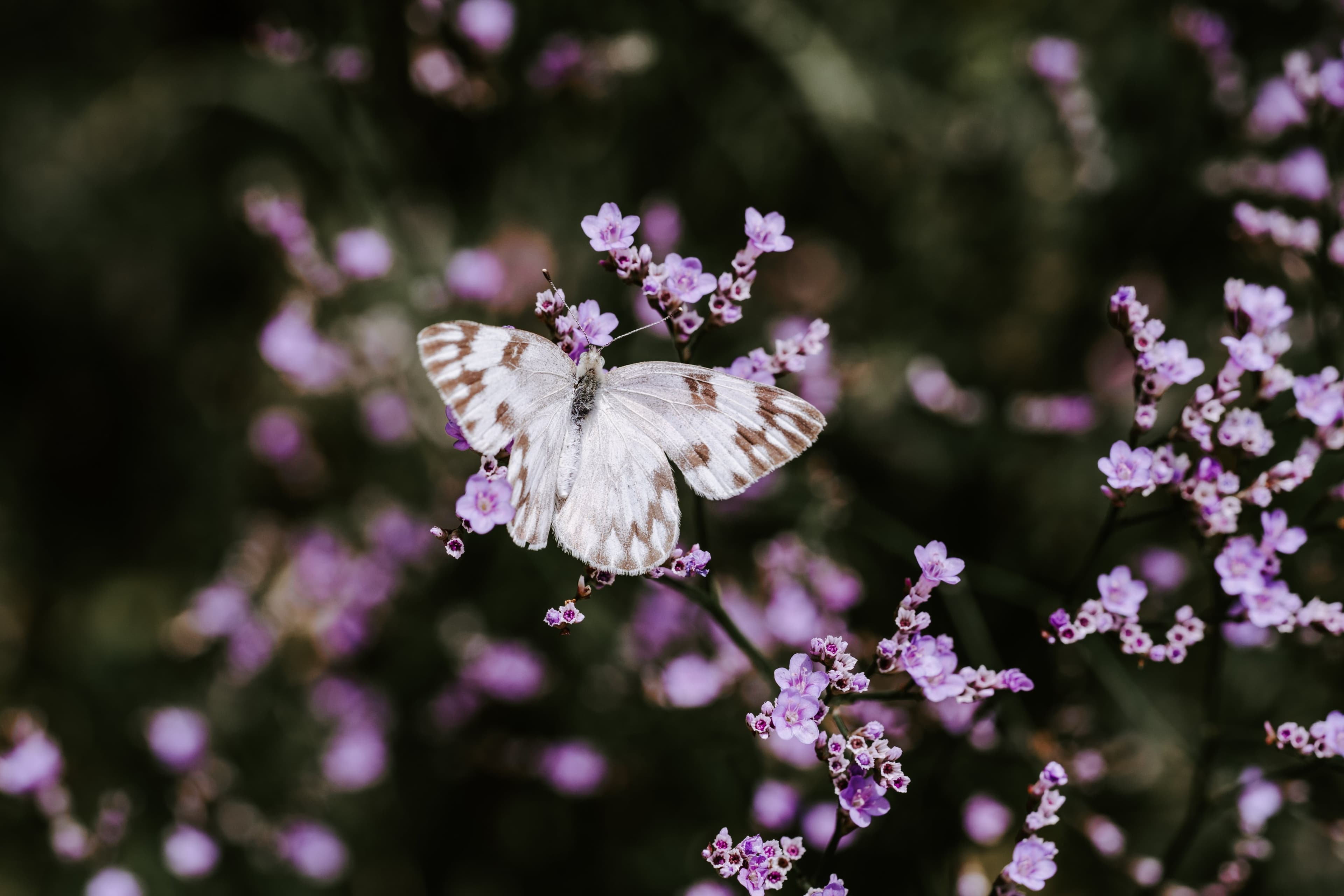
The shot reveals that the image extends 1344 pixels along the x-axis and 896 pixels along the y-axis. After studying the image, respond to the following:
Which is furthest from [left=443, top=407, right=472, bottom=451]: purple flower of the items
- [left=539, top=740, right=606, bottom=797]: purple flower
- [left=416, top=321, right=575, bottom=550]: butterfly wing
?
[left=539, top=740, right=606, bottom=797]: purple flower

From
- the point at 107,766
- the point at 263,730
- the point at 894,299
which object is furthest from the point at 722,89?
the point at 107,766

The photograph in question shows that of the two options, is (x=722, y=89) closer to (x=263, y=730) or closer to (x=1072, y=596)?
(x=1072, y=596)

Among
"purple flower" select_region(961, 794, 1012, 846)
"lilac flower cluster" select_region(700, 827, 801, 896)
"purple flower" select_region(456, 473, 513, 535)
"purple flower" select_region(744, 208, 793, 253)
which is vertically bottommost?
"purple flower" select_region(961, 794, 1012, 846)

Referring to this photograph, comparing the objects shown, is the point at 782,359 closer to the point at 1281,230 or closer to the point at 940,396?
the point at 940,396

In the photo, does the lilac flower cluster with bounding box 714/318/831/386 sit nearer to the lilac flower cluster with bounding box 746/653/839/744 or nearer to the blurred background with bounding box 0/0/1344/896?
the lilac flower cluster with bounding box 746/653/839/744

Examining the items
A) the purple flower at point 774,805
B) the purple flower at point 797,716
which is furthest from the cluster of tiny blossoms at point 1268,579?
the purple flower at point 774,805

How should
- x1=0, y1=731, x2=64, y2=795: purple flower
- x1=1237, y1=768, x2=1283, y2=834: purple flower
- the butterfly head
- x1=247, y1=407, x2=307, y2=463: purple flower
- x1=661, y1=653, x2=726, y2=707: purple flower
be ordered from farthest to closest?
x1=247, y1=407, x2=307, y2=463: purple flower
x1=0, y1=731, x2=64, y2=795: purple flower
x1=661, y1=653, x2=726, y2=707: purple flower
x1=1237, y1=768, x2=1283, y2=834: purple flower
the butterfly head
